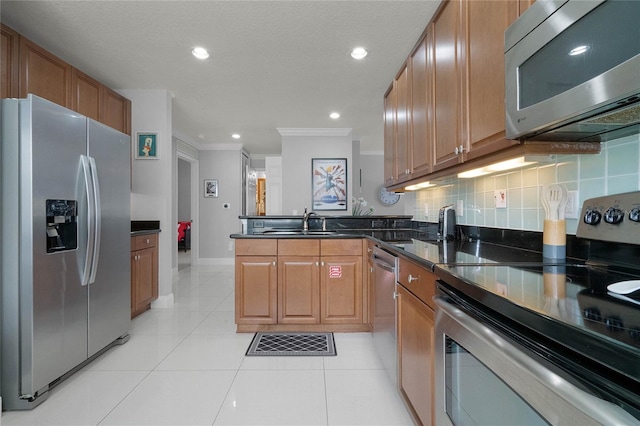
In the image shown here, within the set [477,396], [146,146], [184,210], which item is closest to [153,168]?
[146,146]

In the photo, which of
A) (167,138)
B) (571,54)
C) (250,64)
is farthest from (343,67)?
(571,54)

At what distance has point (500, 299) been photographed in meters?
0.71

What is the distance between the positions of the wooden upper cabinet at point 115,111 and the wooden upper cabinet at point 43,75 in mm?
442

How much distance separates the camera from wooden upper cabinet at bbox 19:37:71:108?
7.25ft

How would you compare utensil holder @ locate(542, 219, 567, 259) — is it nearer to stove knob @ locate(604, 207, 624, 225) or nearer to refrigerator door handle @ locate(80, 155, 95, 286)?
stove knob @ locate(604, 207, 624, 225)

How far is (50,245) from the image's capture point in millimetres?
1769

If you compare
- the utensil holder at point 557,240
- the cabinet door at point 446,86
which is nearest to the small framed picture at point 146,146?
the cabinet door at point 446,86

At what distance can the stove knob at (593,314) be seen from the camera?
1.81ft

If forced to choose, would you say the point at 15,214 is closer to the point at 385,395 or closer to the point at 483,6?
the point at 385,395

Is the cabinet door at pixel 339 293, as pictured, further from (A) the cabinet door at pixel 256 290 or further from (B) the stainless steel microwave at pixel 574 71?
(B) the stainless steel microwave at pixel 574 71

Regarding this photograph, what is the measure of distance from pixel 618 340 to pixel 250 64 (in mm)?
3136

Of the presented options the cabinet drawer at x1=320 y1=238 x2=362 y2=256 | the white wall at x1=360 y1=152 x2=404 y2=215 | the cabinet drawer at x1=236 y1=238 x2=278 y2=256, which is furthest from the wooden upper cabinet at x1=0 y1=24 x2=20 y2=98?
the white wall at x1=360 y1=152 x2=404 y2=215

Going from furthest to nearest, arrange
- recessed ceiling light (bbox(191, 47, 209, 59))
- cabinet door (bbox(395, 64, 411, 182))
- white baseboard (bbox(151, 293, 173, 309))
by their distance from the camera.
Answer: white baseboard (bbox(151, 293, 173, 309)) < recessed ceiling light (bbox(191, 47, 209, 59)) < cabinet door (bbox(395, 64, 411, 182))

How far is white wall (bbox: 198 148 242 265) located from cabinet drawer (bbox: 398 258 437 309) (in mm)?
5245
